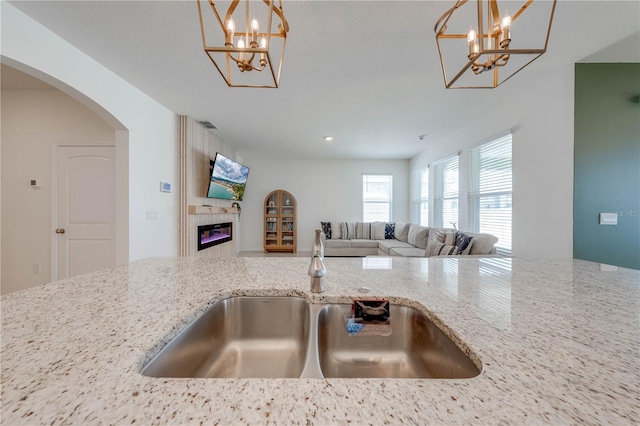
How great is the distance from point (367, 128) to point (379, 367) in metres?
3.64

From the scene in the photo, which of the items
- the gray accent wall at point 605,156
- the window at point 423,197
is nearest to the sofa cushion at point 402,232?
the window at point 423,197

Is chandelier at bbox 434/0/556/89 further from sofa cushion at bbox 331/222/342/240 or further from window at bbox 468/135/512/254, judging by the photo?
sofa cushion at bbox 331/222/342/240

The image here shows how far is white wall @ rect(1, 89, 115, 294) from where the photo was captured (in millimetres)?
2846

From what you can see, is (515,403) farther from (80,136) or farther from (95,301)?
(80,136)

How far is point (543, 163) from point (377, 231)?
355 centimetres

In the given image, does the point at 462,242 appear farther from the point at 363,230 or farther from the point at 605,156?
the point at 363,230

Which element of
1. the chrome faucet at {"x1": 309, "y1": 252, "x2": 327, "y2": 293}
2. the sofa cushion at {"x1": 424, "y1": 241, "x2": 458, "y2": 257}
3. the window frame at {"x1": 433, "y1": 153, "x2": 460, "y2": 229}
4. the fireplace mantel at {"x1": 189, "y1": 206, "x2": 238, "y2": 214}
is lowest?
the sofa cushion at {"x1": 424, "y1": 241, "x2": 458, "y2": 257}

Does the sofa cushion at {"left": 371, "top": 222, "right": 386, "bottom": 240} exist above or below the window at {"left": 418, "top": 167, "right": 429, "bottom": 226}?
below

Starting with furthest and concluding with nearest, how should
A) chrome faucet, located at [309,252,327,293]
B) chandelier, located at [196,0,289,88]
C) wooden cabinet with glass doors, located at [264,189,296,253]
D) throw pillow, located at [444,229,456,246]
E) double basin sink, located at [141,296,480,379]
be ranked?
1. wooden cabinet with glass doors, located at [264,189,296,253]
2. throw pillow, located at [444,229,456,246]
3. chandelier, located at [196,0,289,88]
4. chrome faucet, located at [309,252,327,293]
5. double basin sink, located at [141,296,480,379]

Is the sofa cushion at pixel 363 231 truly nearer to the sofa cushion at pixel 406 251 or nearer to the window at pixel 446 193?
the sofa cushion at pixel 406 251

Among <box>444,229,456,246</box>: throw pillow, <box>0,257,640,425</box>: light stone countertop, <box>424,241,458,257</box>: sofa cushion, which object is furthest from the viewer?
<box>444,229,456,246</box>: throw pillow

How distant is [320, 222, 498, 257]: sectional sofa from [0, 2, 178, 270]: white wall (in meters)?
3.24

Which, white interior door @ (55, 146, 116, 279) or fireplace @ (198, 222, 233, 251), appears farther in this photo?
fireplace @ (198, 222, 233, 251)

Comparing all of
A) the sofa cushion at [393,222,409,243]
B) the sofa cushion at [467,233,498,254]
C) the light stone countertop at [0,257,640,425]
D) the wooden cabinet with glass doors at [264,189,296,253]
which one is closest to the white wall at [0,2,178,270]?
the light stone countertop at [0,257,640,425]
